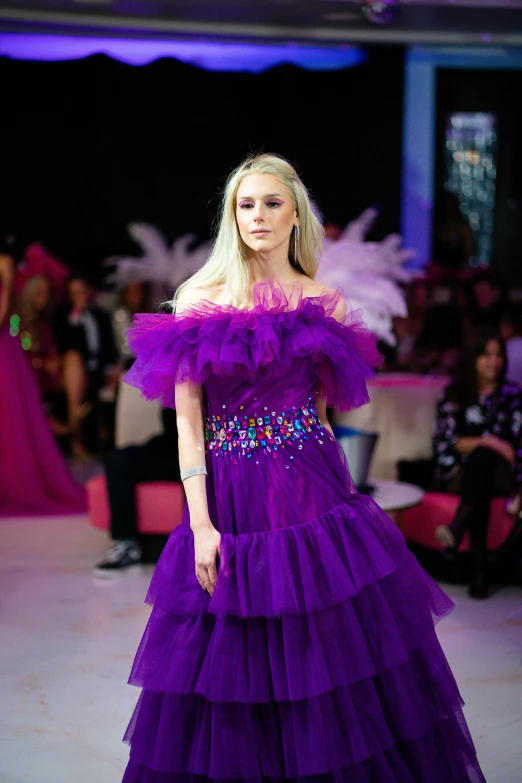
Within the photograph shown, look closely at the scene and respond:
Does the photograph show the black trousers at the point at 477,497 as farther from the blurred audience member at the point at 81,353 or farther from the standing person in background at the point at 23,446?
the blurred audience member at the point at 81,353

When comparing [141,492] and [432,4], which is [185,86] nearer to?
[432,4]

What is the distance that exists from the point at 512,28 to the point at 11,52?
13.6 feet

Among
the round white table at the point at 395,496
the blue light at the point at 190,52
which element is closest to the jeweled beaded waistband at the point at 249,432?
the round white table at the point at 395,496

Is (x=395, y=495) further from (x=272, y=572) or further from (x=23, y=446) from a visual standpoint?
(x=23, y=446)

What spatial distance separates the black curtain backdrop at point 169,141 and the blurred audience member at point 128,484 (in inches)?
156

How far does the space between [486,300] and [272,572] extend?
520 centimetres

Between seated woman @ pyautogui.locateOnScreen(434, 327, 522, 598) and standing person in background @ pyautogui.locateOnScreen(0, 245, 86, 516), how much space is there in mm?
2194

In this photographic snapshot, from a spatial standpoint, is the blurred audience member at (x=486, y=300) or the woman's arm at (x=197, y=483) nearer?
the woman's arm at (x=197, y=483)

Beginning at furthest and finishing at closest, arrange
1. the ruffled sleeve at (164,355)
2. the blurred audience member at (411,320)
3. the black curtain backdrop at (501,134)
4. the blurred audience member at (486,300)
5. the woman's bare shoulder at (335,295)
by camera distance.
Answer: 1. the black curtain backdrop at (501,134)
2. the blurred audience member at (486,300)
3. the blurred audience member at (411,320)
4. the woman's bare shoulder at (335,295)
5. the ruffled sleeve at (164,355)

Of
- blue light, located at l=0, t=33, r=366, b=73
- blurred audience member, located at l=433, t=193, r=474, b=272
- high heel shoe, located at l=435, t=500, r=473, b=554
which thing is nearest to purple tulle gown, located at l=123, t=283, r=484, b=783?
high heel shoe, located at l=435, t=500, r=473, b=554

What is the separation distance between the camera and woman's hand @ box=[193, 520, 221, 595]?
6.44ft

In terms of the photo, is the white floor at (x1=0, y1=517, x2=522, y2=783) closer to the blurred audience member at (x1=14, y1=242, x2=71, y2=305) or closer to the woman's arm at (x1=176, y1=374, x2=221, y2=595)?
the woman's arm at (x1=176, y1=374, x2=221, y2=595)

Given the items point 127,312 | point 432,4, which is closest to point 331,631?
point 127,312

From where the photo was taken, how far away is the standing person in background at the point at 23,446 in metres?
5.55
